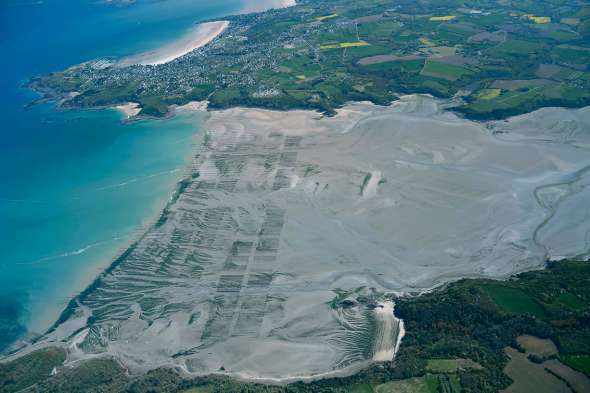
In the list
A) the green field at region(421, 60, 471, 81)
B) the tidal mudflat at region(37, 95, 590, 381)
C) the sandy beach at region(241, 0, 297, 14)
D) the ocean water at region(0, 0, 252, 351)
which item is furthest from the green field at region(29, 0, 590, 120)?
the sandy beach at region(241, 0, 297, 14)

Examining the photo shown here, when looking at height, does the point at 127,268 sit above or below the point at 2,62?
below

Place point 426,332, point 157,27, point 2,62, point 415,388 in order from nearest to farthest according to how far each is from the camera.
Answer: point 415,388
point 426,332
point 2,62
point 157,27

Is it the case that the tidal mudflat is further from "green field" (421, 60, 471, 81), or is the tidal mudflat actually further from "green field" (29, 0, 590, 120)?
"green field" (421, 60, 471, 81)

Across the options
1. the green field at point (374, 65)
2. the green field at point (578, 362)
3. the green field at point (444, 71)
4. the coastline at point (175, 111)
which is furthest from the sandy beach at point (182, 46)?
the green field at point (578, 362)

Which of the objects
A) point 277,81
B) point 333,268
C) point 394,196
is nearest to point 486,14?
point 277,81

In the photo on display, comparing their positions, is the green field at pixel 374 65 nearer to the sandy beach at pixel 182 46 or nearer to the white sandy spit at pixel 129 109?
the white sandy spit at pixel 129 109

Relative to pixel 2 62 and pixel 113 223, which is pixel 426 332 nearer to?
pixel 113 223

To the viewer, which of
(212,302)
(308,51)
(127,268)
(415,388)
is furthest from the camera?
(308,51)

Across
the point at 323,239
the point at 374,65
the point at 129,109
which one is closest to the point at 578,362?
the point at 323,239
